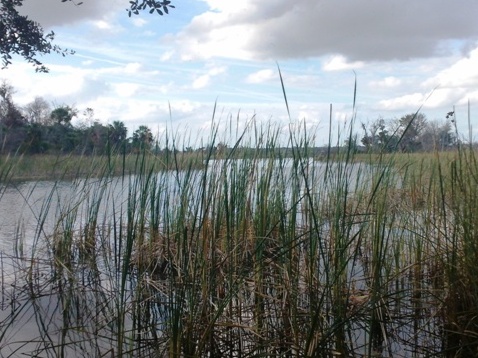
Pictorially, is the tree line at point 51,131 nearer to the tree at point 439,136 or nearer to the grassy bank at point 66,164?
the grassy bank at point 66,164

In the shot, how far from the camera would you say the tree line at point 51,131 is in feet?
12.1

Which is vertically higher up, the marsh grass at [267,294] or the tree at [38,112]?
the tree at [38,112]

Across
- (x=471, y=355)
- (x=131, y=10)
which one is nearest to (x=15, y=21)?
(x=131, y=10)

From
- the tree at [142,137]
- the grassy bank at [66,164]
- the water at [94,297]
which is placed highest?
the tree at [142,137]

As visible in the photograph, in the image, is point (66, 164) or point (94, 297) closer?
point (94, 297)

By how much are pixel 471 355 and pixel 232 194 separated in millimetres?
1150

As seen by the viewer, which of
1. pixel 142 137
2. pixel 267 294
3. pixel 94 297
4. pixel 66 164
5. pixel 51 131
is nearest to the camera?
pixel 267 294

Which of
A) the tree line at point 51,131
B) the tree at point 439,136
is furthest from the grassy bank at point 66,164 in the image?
the tree at point 439,136

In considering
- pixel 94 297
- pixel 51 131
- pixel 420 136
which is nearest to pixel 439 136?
pixel 420 136

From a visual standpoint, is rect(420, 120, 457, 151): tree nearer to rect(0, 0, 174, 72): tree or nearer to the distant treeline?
the distant treeline

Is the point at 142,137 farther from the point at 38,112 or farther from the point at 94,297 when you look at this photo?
the point at 38,112

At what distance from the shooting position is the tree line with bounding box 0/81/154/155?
3.69m

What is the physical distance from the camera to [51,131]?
4.92m

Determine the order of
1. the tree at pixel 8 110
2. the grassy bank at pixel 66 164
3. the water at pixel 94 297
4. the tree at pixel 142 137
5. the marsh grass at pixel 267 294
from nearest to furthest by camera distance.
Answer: the marsh grass at pixel 267 294
the water at pixel 94 297
the tree at pixel 142 137
the grassy bank at pixel 66 164
the tree at pixel 8 110
